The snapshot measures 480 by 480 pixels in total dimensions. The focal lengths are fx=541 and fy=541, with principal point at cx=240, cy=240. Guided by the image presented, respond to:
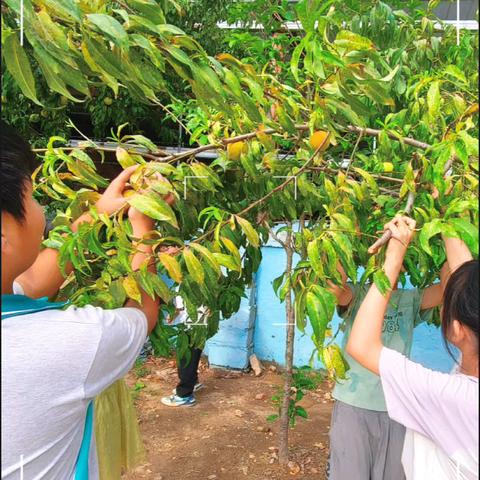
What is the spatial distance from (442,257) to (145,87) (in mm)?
831

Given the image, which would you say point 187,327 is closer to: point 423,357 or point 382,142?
point 382,142

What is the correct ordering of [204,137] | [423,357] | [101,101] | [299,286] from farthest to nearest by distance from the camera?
[101,101] → [423,357] → [204,137] → [299,286]

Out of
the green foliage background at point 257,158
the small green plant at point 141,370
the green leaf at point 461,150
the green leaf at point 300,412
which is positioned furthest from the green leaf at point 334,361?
the small green plant at point 141,370

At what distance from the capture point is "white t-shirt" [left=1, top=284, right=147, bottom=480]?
88 centimetres

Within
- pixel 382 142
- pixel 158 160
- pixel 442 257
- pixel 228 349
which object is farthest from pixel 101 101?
pixel 442 257

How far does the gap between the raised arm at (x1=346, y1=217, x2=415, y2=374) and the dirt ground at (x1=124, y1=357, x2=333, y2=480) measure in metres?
2.27

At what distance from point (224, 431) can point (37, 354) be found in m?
2.94

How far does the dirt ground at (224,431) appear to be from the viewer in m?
3.14

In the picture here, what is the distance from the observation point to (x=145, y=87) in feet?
3.73

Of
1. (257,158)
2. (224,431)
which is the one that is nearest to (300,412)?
(224,431)

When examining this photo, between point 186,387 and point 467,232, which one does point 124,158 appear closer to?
point 467,232

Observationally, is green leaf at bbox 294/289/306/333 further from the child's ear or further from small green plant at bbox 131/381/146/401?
small green plant at bbox 131/381/146/401

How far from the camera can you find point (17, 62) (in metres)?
0.87

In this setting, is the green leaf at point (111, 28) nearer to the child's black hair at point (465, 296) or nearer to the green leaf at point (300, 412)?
the child's black hair at point (465, 296)
